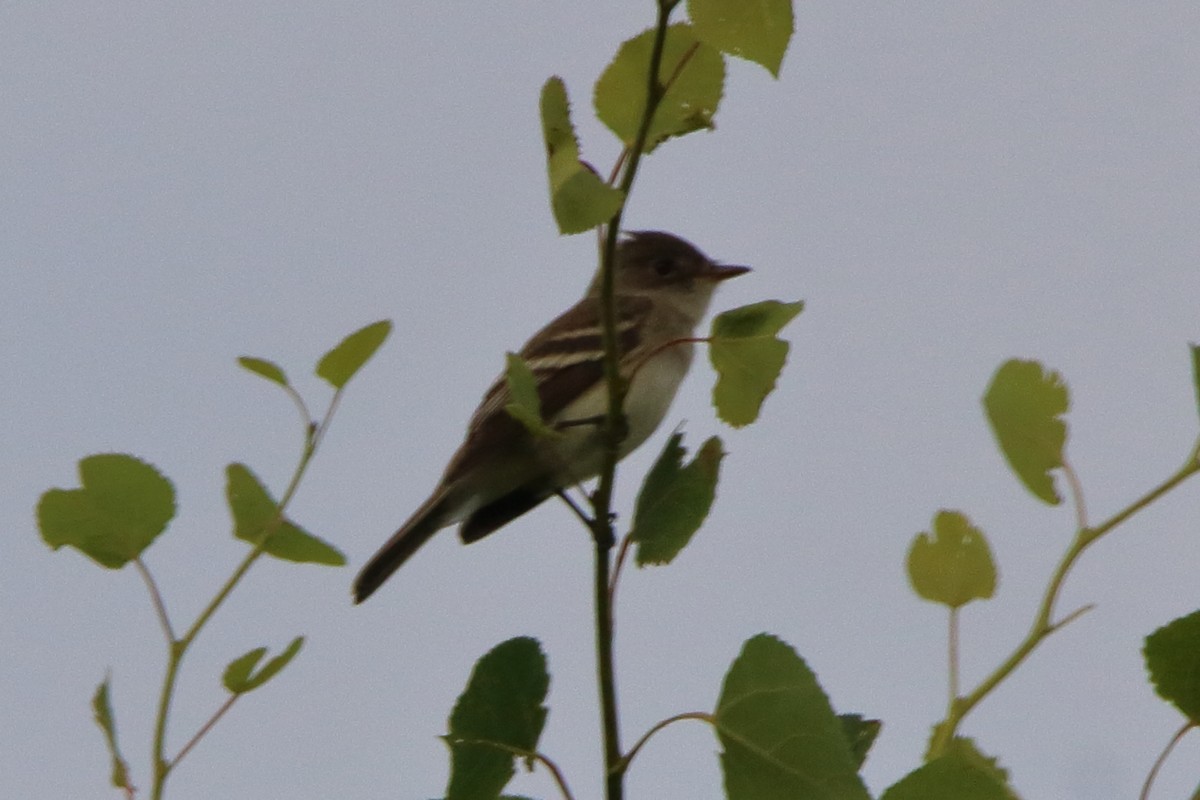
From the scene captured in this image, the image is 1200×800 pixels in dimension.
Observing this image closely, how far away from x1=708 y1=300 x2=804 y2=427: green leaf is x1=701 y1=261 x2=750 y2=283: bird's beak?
5.29m

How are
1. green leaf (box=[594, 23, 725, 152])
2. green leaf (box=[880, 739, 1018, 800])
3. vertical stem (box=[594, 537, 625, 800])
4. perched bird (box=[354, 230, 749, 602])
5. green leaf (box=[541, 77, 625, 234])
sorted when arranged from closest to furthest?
green leaf (box=[880, 739, 1018, 800]) < vertical stem (box=[594, 537, 625, 800]) < green leaf (box=[541, 77, 625, 234]) < green leaf (box=[594, 23, 725, 152]) < perched bird (box=[354, 230, 749, 602])

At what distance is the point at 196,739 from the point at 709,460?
76 cm

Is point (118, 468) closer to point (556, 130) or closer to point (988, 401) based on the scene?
point (556, 130)

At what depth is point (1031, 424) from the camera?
1.95 metres

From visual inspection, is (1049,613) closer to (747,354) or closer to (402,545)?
(747,354)

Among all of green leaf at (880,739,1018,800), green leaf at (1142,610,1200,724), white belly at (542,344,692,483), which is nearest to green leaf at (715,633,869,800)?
green leaf at (880,739,1018,800)

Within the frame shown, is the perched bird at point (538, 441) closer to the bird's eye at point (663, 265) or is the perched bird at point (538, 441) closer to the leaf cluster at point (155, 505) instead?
the bird's eye at point (663, 265)

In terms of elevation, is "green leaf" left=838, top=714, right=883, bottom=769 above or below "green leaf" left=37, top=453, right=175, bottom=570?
below

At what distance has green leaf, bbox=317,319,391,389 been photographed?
2.03 meters

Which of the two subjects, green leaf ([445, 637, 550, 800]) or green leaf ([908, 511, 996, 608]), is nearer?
green leaf ([445, 637, 550, 800])

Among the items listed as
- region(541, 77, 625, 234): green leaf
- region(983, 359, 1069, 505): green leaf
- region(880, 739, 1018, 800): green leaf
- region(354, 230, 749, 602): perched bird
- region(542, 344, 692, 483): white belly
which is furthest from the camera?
region(354, 230, 749, 602): perched bird

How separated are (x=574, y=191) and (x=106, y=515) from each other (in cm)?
71

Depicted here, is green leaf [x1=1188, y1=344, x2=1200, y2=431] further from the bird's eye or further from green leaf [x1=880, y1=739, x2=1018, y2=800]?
the bird's eye

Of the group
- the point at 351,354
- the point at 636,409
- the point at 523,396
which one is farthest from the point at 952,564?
the point at 636,409
